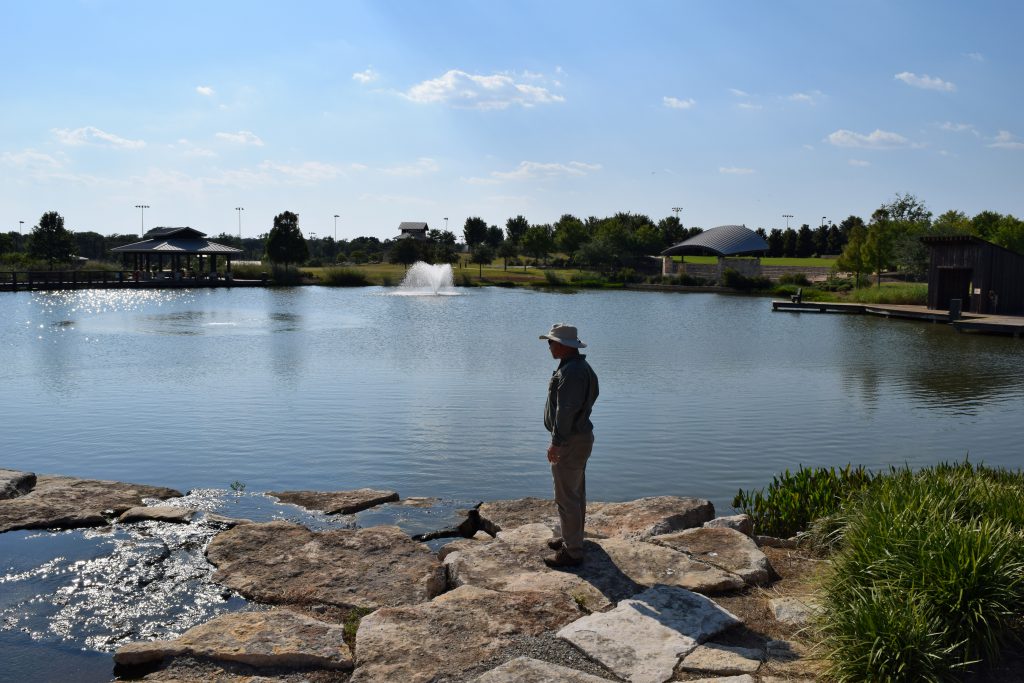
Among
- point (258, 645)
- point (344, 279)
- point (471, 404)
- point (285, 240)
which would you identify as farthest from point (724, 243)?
point (258, 645)

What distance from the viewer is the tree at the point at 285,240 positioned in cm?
8856

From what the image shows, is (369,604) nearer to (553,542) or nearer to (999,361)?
(553,542)

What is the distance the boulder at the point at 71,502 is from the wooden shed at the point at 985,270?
135 ft

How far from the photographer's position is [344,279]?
3221 inches

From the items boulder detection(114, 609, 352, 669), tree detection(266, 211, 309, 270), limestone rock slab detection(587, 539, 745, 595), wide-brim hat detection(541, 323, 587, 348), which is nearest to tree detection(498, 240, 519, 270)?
tree detection(266, 211, 309, 270)

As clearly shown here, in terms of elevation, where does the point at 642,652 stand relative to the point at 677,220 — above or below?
below

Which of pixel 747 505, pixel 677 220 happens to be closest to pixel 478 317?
pixel 747 505

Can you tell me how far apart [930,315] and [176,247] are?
63.1 m

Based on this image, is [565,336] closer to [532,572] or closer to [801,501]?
[532,572]

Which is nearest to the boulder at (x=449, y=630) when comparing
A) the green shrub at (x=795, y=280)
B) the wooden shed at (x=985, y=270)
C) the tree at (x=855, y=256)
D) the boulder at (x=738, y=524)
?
the boulder at (x=738, y=524)

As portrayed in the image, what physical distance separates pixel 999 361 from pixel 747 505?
21691mm

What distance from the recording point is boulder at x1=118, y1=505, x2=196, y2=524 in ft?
31.6

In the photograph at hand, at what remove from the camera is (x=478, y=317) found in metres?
45.7

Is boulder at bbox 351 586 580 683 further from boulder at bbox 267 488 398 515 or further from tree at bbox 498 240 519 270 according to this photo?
tree at bbox 498 240 519 270
